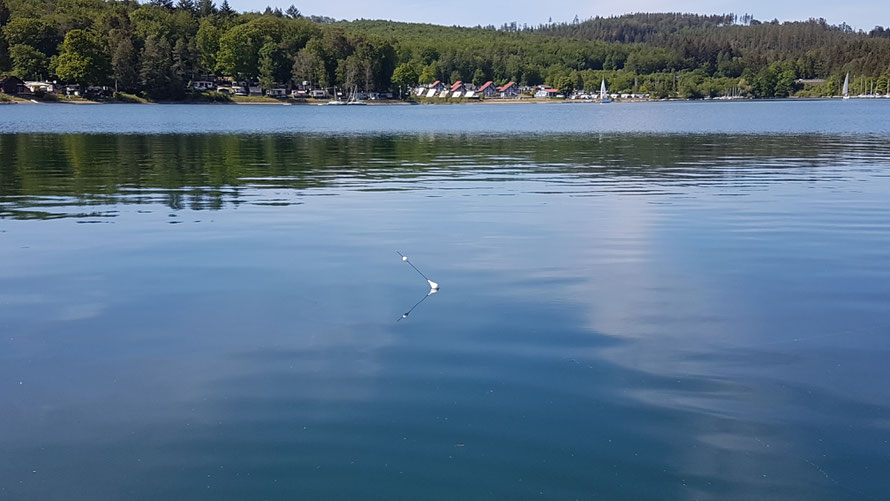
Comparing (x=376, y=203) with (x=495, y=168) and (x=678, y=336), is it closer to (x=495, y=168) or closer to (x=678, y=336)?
(x=495, y=168)

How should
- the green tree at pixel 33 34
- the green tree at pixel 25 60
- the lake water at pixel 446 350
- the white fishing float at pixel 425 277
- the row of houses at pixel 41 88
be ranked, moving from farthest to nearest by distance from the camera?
1. the green tree at pixel 33 34
2. the green tree at pixel 25 60
3. the row of houses at pixel 41 88
4. the white fishing float at pixel 425 277
5. the lake water at pixel 446 350

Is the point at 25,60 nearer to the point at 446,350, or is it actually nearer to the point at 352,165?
the point at 352,165

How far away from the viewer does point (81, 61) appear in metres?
135

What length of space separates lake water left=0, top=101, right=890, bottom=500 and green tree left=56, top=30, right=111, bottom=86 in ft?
427

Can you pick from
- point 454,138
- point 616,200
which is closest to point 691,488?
point 616,200

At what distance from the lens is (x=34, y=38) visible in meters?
144

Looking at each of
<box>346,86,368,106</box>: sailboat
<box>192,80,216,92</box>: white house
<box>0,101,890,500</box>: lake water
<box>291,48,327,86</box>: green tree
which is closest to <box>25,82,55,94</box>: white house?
<box>192,80,216,92</box>: white house

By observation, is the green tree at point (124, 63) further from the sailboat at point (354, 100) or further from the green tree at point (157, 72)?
the sailboat at point (354, 100)

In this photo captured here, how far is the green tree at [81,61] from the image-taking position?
134 meters

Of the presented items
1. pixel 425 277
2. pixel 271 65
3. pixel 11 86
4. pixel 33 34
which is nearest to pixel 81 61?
pixel 11 86

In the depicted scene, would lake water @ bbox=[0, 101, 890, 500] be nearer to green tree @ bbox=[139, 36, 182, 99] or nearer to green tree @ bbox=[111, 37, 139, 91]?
green tree @ bbox=[139, 36, 182, 99]

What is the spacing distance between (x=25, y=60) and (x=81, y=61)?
37.4 ft

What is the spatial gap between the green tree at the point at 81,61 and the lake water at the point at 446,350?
130 meters

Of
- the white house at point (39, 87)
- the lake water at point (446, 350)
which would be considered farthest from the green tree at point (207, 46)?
the lake water at point (446, 350)
